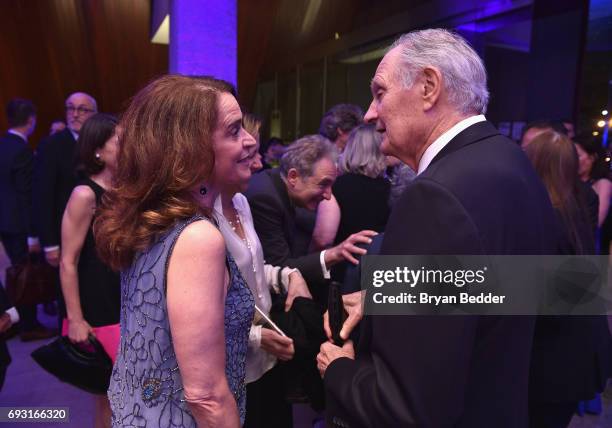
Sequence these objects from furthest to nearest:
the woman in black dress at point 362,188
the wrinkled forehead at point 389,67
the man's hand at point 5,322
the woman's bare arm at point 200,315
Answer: the woman in black dress at point 362,188 → the man's hand at point 5,322 → the wrinkled forehead at point 389,67 → the woman's bare arm at point 200,315

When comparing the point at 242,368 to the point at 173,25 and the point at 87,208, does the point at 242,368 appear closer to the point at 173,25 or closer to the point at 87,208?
the point at 87,208

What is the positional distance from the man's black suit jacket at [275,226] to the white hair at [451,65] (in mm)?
1061

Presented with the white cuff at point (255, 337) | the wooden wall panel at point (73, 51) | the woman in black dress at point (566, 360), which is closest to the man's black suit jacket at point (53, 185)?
the white cuff at point (255, 337)

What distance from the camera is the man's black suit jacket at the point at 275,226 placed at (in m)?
1.99

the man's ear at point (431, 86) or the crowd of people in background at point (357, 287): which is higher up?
the man's ear at point (431, 86)

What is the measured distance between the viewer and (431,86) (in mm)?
994

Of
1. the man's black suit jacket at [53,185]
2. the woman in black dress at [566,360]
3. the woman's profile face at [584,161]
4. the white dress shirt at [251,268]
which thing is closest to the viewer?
the white dress shirt at [251,268]

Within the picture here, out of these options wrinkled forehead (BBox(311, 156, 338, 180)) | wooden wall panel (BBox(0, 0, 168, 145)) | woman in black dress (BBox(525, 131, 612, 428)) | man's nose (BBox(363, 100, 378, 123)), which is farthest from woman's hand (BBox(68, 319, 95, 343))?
wooden wall panel (BBox(0, 0, 168, 145))

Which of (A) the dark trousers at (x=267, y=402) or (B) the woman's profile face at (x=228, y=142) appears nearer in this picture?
(B) the woman's profile face at (x=228, y=142)

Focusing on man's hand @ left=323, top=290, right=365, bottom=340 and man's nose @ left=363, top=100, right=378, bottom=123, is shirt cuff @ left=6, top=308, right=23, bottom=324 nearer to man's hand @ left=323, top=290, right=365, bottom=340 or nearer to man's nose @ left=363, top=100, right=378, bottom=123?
man's hand @ left=323, top=290, right=365, bottom=340

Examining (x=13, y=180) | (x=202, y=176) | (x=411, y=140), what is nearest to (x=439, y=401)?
(x=411, y=140)

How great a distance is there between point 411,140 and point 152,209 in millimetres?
585

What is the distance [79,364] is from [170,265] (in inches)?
45.5

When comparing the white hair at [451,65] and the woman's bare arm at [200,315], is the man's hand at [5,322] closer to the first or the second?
the woman's bare arm at [200,315]
